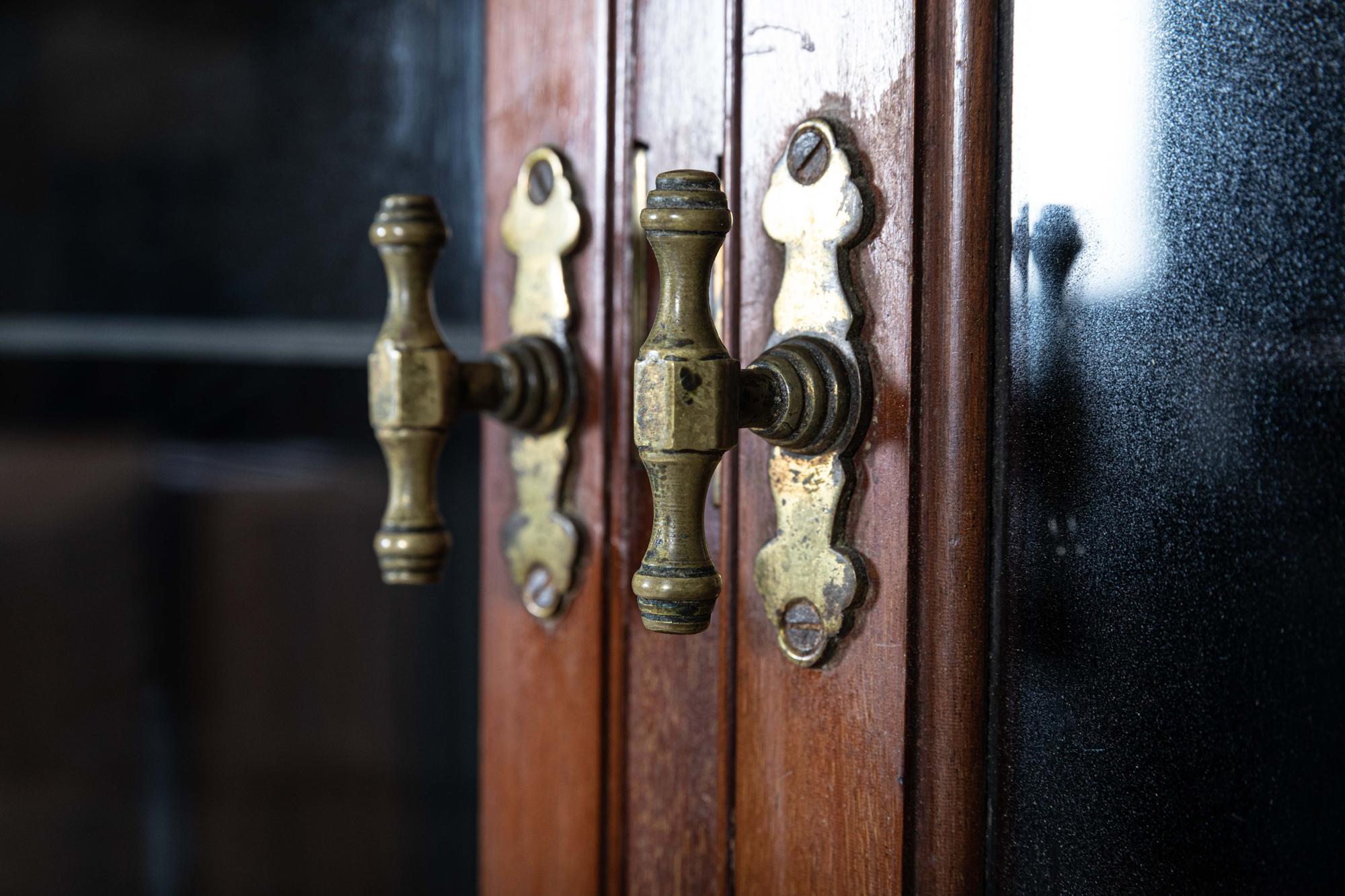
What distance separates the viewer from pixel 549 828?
1.75 feet

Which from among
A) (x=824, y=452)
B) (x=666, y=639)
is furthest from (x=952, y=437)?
(x=666, y=639)

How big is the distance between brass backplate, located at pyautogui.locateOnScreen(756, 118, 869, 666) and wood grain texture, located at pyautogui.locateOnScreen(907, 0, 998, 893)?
0.08 feet

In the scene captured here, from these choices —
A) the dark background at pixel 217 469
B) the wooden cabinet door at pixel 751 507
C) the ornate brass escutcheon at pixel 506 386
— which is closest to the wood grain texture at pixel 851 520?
the wooden cabinet door at pixel 751 507

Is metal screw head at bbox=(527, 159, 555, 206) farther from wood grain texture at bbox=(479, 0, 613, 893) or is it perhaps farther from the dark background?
the dark background

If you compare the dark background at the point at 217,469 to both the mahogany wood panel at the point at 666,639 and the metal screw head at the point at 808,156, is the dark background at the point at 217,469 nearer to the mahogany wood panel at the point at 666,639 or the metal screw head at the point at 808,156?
the mahogany wood panel at the point at 666,639

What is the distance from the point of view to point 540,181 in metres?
0.51

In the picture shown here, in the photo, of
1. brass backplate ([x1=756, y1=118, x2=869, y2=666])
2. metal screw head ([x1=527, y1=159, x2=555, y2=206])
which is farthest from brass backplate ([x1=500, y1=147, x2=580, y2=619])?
brass backplate ([x1=756, y1=118, x2=869, y2=666])

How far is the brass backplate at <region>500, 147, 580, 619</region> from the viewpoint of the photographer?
49cm

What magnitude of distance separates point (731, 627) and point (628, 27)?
9.7 inches

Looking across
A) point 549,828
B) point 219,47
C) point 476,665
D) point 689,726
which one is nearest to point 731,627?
point 689,726

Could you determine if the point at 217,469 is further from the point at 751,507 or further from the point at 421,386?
the point at 751,507

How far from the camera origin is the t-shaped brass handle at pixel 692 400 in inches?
14.0

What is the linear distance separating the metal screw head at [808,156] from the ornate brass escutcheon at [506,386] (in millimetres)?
122

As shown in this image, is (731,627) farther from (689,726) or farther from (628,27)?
(628,27)
